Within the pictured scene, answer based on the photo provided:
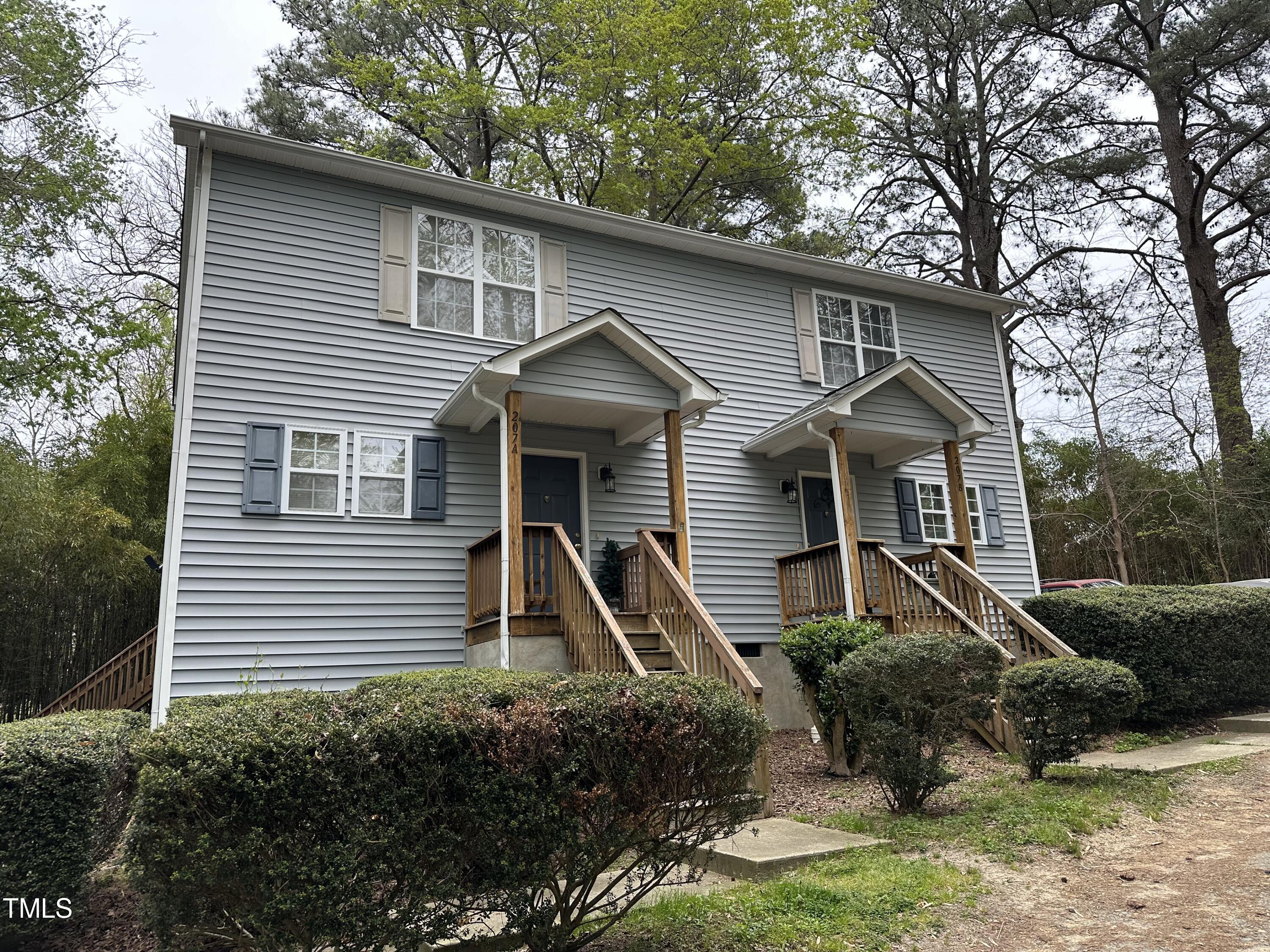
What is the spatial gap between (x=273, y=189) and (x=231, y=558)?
13.6 feet

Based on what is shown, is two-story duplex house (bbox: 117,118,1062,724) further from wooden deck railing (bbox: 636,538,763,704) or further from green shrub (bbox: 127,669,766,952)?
green shrub (bbox: 127,669,766,952)

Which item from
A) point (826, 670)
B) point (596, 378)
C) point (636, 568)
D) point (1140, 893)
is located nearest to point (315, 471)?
point (596, 378)

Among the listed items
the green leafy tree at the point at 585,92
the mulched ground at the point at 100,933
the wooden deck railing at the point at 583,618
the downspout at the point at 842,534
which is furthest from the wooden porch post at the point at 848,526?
the green leafy tree at the point at 585,92

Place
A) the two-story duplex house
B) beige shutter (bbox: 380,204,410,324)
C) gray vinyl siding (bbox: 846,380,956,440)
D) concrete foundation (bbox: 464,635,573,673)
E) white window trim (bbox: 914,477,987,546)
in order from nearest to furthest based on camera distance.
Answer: concrete foundation (bbox: 464,635,573,673) → the two-story duplex house → beige shutter (bbox: 380,204,410,324) → gray vinyl siding (bbox: 846,380,956,440) → white window trim (bbox: 914,477,987,546)

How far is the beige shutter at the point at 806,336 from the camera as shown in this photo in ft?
41.3

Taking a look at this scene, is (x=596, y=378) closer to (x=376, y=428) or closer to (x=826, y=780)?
(x=376, y=428)

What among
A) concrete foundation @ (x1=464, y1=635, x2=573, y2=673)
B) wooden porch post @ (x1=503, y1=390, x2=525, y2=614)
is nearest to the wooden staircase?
concrete foundation @ (x1=464, y1=635, x2=573, y2=673)

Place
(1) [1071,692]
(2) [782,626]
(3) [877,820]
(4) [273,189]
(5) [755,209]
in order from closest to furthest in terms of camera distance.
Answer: (3) [877,820] < (1) [1071,692] < (4) [273,189] < (2) [782,626] < (5) [755,209]

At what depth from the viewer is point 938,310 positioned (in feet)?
46.2

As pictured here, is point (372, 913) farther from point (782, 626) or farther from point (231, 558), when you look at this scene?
point (782, 626)

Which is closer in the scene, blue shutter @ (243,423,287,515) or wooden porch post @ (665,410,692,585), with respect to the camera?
blue shutter @ (243,423,287,515)

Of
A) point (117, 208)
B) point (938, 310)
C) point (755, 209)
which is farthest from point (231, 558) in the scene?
point (755, 209)

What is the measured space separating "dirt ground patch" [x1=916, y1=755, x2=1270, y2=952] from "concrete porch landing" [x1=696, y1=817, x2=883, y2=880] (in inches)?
26.5

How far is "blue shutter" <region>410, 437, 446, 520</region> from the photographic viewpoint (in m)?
9.43
